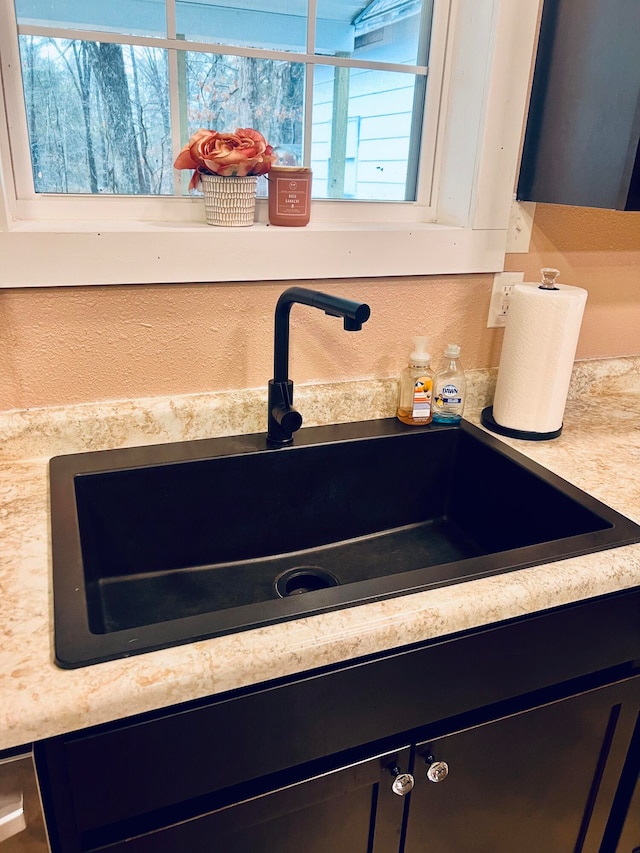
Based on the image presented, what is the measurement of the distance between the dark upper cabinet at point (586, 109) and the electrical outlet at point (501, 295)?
156mm

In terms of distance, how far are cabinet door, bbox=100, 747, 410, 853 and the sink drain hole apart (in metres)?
0.33

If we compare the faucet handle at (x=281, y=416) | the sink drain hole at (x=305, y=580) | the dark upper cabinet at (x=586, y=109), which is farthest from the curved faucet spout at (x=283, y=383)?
the dark upper cabinet at (x=586, y=109)

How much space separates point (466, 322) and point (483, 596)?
28.0 inches

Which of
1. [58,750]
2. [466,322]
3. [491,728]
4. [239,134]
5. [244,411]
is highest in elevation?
[239,134]

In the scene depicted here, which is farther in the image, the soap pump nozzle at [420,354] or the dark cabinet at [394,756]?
the soap pump nozzle at [420,354]

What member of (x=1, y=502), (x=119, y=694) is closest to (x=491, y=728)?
(x=119, y=694)

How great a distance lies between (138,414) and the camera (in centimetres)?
114

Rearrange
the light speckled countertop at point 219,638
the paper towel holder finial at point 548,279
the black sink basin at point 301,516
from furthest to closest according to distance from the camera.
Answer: the paper towel holder finial at point 548,279
the black sink basin at point 301,516
the light speckled countertop at point 219,638

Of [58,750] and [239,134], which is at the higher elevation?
[239,134]

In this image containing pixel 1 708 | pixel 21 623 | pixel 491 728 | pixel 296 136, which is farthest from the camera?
pixel 296 136

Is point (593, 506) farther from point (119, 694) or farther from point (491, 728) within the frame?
point (119, 694)

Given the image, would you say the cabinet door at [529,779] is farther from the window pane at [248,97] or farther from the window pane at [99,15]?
the window pane at [99,15]

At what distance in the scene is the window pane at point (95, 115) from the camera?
3.50 feet

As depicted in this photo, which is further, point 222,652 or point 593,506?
point 593,506
